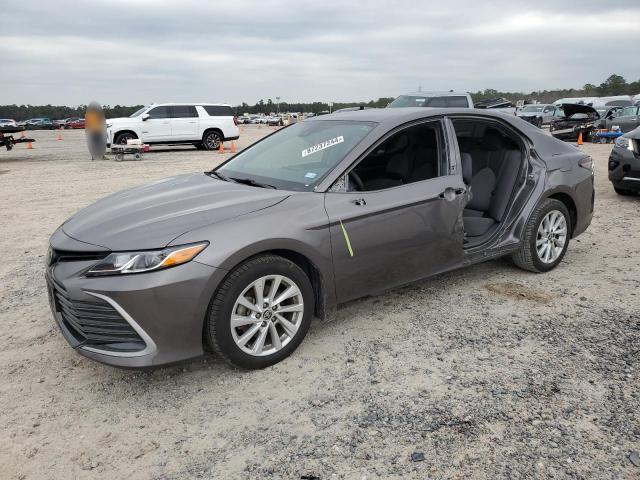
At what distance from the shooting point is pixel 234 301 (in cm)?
304

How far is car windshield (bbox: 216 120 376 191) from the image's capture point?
12.2 feet

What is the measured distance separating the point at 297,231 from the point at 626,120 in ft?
67.0

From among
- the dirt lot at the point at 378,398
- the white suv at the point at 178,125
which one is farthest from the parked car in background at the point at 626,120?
the dirt lot at the point at 378,398

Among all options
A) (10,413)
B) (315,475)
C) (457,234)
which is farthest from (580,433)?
(10,413)

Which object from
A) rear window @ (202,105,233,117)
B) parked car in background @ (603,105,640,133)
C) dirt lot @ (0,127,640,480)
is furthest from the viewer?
rear window @ (202,105,233,117)

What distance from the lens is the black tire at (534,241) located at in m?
4.68

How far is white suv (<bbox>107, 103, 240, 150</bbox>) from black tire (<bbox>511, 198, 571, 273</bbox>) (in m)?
17.1

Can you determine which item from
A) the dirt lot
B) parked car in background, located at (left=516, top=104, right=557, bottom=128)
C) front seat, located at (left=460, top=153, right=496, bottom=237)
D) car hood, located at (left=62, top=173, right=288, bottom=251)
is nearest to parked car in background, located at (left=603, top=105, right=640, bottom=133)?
parked car in background, located at (left=516, top=104, right=557, bottom=128)

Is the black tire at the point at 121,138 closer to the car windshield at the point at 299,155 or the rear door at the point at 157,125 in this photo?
the rear door at the point at 157,125

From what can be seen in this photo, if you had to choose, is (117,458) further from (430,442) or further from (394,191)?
(394,191)

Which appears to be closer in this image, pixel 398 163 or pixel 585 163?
pixel 398 163

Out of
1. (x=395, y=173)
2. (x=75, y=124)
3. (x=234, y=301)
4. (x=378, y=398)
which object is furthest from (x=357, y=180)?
(x=75, y=124)

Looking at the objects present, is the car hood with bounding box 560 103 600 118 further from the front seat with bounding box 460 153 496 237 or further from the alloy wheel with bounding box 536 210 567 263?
the front seat with bounding box 460 153 496 237

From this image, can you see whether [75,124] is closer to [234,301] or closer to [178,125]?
[178,125]
